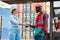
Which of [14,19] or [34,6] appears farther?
[34,6]

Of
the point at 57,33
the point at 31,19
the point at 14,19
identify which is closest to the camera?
the point at 14,19

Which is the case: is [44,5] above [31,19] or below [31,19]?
above

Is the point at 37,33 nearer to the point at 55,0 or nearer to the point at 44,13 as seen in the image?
the point at 44,13

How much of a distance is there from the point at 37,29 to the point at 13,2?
81 centimetres

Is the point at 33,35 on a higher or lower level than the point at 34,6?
lower

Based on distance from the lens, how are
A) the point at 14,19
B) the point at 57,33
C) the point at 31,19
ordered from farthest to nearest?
the point at 31,19
the point at 57,33
the point at 14,19

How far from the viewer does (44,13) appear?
4.36 m

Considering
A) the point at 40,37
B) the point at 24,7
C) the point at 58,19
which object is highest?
the point at 24,7

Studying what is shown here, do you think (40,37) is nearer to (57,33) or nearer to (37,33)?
(37,33)

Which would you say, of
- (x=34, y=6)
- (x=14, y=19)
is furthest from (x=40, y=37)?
(x=14, y=19)

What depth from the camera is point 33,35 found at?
4.46 metres

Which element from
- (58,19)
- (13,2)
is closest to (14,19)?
(13,2)

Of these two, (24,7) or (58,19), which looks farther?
(24,7)

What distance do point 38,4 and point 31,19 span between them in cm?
43
